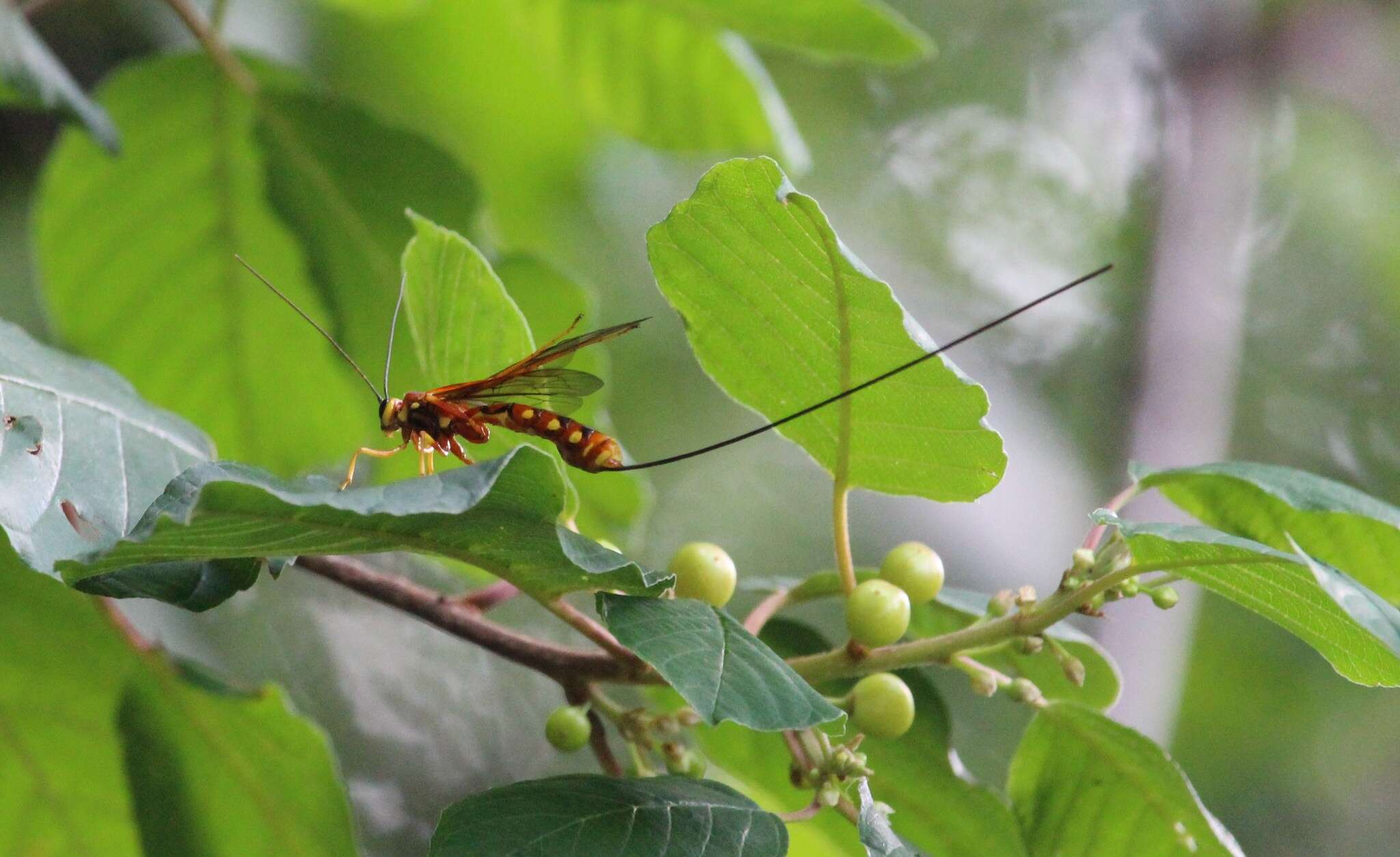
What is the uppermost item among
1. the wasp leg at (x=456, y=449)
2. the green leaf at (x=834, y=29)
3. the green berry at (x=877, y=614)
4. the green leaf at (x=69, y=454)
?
the green leaf at (x=834, y=29)

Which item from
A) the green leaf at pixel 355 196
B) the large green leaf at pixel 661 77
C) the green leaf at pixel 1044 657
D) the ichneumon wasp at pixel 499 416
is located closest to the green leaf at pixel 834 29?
the large green leaf at pixel 661 77

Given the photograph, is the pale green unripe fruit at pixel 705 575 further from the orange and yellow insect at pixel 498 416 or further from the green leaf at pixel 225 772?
the green leaf at pixel 225 772

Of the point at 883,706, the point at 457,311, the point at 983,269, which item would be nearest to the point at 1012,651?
the point at 883,706

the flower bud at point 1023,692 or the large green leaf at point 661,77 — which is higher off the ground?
the large green leaf at point 661,77

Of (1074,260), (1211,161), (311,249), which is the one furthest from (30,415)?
(1074,260)

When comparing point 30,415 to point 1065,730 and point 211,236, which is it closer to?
point 1065,730

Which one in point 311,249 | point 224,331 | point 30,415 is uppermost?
point 30,415
